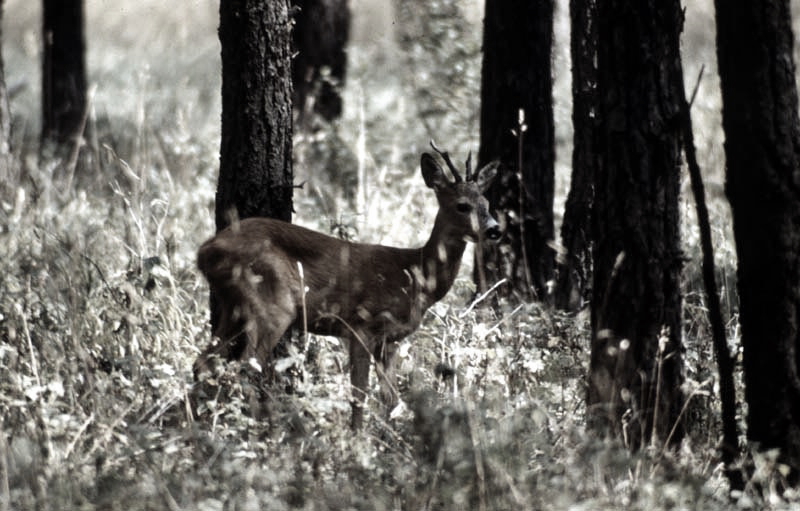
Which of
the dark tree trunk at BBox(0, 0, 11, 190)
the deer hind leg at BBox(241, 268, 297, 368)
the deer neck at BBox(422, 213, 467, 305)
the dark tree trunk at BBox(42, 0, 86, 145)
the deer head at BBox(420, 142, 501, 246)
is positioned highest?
the dark tree trunk at BBox(42, 0, 86, 145)

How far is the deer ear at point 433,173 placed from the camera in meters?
8.59

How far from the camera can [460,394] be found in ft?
21.6

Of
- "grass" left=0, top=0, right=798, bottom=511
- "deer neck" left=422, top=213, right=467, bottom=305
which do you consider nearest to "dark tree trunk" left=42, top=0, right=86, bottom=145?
"grass" left=0, top=0, right=798, bottom=511

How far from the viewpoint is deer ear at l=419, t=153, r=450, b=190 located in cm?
859

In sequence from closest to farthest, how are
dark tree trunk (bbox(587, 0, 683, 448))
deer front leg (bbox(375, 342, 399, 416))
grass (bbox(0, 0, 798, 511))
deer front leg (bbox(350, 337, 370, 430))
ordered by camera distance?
1. grass (bbox(0, 0, 798, 511))
2. dark tree trunk (bbox(587, 0, 683, 448))
3. deer front leg (bbox(375, 342, 399, 416))
4. deer front leg (bbox(350, 337, 370, 430))

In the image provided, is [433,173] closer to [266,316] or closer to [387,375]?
[266,316]

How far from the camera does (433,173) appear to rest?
28.5ft

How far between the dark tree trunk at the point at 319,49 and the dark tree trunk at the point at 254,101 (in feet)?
23.3

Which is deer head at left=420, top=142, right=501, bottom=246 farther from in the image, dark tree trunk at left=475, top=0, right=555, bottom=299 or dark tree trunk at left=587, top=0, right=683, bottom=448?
dark tree trunk at left=587, top=0, right=683, bottom=448

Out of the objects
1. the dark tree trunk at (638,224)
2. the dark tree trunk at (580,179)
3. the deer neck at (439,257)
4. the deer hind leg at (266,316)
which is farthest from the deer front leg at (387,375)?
the dark tree trunk at (580,179)

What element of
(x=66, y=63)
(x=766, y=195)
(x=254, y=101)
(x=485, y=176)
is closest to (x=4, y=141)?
(x=254, y=101)

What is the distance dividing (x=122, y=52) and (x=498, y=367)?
2170 centimetres

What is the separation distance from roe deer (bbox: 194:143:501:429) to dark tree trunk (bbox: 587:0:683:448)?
3.68ft

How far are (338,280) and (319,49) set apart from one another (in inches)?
285
